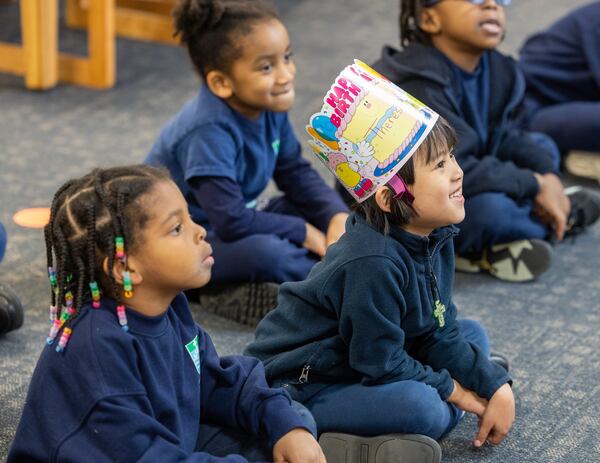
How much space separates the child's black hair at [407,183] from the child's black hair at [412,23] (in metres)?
0.77

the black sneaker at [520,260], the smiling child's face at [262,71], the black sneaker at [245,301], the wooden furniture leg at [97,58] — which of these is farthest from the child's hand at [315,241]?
the wooden furniture leg at [97,58]

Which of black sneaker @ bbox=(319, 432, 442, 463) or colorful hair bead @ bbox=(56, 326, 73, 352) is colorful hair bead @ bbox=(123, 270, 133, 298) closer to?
colorful hair bead @ bbox=(56, 326, 73, 352)

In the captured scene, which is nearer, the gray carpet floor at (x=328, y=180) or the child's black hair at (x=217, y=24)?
the gray carpet floor at (x=328, y=180)

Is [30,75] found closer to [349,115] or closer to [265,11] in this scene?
[265,11]

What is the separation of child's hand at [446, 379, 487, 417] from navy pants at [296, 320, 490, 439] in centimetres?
2

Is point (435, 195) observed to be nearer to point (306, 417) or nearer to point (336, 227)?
point (306, 417)

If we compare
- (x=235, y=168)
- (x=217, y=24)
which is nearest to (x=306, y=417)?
(x=235, y=168)

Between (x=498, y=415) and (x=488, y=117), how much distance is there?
899 mm

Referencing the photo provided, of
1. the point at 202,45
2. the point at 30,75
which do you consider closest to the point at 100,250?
the point at 202,45

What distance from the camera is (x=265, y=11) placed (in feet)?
6.26

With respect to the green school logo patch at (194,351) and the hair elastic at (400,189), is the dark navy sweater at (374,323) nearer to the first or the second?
the hair elastic at (400,189)

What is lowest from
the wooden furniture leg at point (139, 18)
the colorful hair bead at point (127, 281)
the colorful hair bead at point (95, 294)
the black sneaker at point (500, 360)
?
the wooden furniture leg at point (139, 18)

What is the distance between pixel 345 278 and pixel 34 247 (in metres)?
0.97

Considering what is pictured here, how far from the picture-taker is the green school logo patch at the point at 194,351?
4.16 ft
